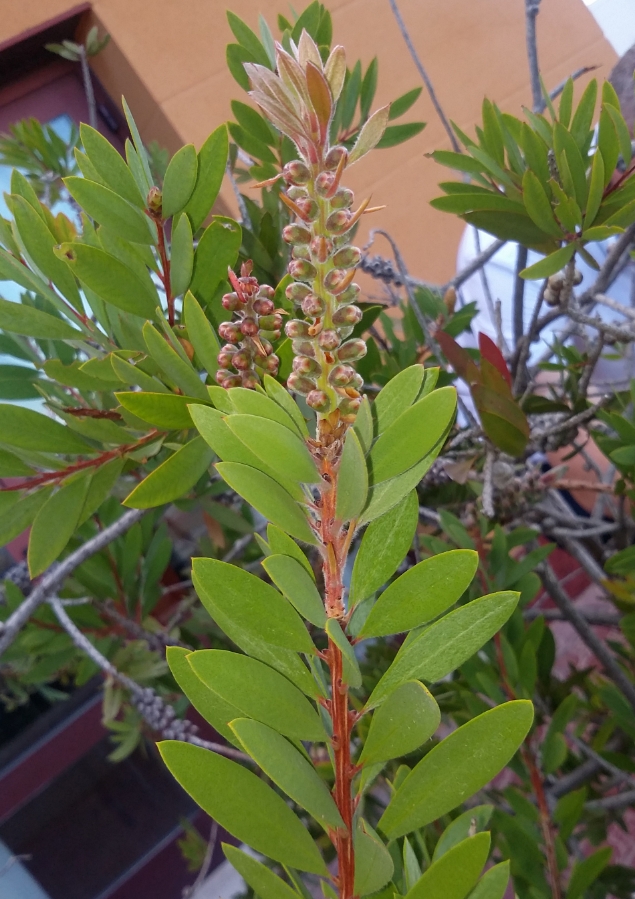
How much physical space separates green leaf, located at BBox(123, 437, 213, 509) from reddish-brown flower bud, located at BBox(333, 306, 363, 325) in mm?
116

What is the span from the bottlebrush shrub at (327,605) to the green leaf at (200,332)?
69 millimetres

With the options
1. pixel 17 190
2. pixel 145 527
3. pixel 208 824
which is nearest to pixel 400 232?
pixel 145 527

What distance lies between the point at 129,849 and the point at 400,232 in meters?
1.44

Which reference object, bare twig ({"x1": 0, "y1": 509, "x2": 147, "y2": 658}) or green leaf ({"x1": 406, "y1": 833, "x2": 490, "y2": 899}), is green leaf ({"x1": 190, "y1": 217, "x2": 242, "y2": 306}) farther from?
green leaf ({"x1": 406, "y1": 833, "x2": 490, "y2": 899})

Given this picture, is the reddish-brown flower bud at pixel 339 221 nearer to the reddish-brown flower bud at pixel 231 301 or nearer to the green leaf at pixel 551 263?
the reddish-brown flower bud at pixel 231 301

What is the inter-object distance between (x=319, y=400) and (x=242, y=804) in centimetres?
12

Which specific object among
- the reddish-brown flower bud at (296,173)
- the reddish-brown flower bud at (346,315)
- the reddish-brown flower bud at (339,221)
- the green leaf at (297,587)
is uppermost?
the reddish-brown flower bud at (296,173)

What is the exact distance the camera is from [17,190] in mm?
306

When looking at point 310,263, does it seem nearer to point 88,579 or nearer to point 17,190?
point 17,190

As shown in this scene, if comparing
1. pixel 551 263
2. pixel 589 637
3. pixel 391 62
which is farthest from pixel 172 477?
pixel 391 62

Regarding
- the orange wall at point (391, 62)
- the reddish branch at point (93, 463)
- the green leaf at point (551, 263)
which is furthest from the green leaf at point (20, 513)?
the orange wall at point (391, 62)

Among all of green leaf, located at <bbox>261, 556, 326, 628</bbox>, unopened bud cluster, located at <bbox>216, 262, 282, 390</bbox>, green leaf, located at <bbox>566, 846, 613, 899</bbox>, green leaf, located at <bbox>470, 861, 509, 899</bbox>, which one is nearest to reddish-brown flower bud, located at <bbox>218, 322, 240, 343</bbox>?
unopened bud cluster, located at <bbox>216, 262, 282, 390</bbox>

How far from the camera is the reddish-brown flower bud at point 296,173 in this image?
0.48ft

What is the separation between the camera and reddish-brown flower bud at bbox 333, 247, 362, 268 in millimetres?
156
